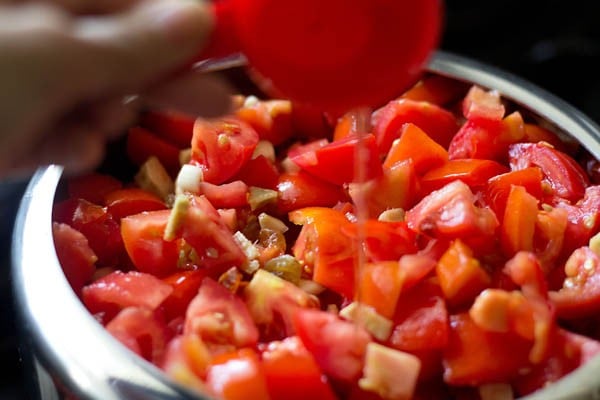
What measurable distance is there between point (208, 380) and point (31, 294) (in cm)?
24

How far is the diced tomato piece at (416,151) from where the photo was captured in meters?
1.18

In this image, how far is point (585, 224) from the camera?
110cm

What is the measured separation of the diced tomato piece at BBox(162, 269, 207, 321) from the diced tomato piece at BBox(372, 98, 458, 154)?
38 cm

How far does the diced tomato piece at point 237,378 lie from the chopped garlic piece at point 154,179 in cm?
38

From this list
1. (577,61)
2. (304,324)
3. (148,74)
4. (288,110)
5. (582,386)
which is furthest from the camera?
(577,61)

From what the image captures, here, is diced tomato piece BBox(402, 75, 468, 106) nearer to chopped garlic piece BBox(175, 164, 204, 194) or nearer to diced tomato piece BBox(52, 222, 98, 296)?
chopped garlic piece BBox(175, 164, 204, 194)

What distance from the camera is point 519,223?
104 cm

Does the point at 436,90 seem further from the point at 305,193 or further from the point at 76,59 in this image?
the point at 76,59

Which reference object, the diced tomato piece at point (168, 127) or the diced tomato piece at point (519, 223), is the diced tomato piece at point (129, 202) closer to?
the diced tomato piece at point (168, 127)

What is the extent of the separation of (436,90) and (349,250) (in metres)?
0.42

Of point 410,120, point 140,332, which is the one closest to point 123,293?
point 140,332

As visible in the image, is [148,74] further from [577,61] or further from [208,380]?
[577,61]

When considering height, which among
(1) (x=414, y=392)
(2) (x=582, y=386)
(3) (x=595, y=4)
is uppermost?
(3) (x=595, y=4)

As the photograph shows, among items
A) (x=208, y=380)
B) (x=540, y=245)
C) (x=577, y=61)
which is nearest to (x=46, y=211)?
(x=208, y=380)
